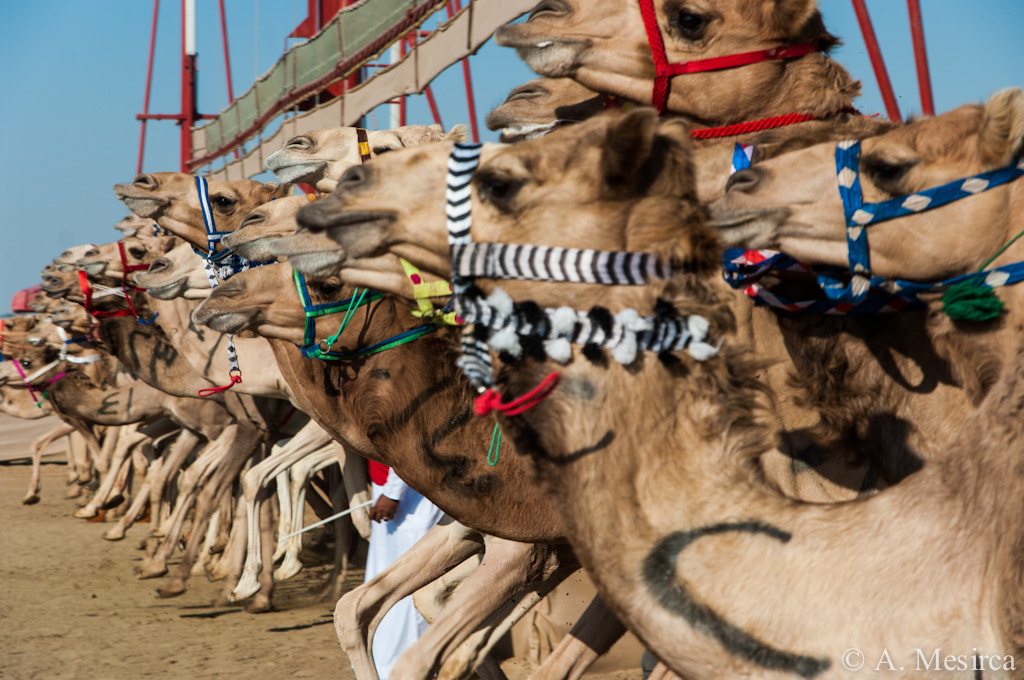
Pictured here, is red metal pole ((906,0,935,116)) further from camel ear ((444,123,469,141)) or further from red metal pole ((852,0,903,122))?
camel ear ((444,123,469,141))

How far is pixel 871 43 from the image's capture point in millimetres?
6391

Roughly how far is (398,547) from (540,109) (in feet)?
10.3

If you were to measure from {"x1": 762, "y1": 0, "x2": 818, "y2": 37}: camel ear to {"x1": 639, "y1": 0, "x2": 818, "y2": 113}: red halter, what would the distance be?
6cm

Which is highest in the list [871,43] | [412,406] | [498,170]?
[871,43]

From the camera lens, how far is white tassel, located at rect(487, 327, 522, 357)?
2.05 metres

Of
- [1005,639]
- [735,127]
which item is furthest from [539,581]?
[1005,639]

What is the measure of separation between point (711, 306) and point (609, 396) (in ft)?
0.94

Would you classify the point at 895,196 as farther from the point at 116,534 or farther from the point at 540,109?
the point at 116,534

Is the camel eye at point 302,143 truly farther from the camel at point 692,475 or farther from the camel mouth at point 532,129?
the camel at point 692,475

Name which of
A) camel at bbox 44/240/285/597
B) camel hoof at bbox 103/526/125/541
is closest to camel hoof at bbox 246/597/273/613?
camel at bbox 44/240/285/597

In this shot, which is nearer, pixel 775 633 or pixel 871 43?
pixel 775 633

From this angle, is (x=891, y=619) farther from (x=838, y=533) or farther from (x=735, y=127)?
(x=735, y=127)

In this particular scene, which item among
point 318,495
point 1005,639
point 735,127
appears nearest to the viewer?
point 1005,639

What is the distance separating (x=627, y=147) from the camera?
78.5 inches
